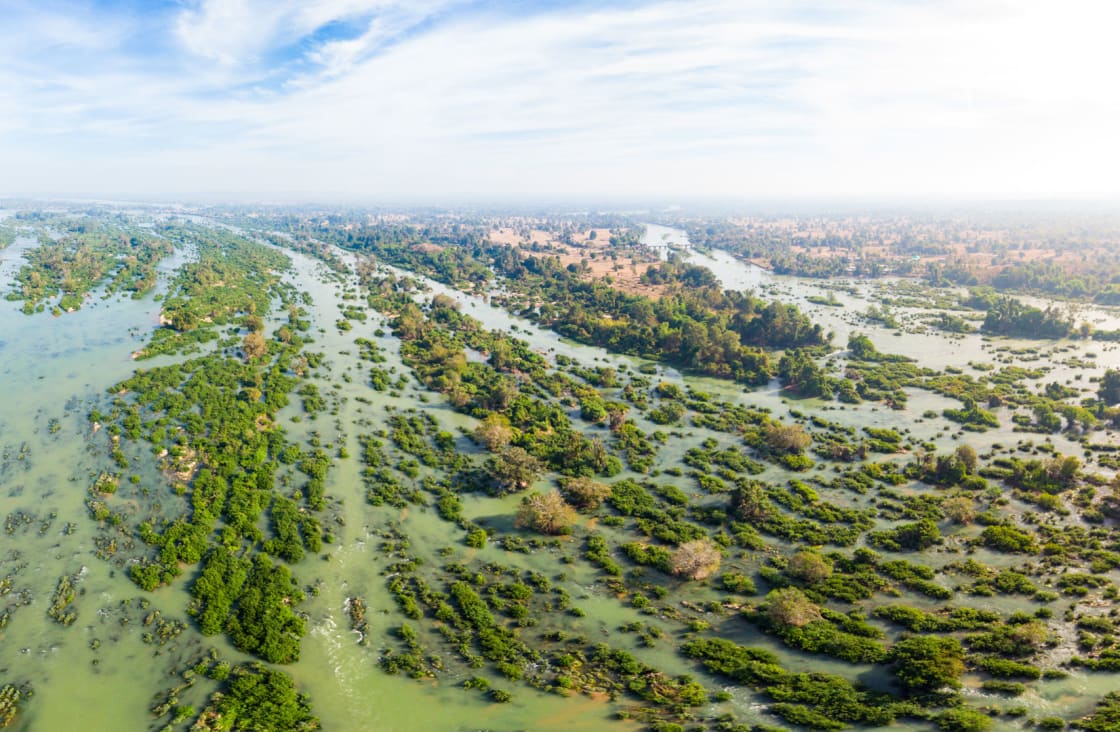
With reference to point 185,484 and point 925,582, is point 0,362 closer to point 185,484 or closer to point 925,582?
point 185,484

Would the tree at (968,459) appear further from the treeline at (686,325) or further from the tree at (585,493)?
the tree at (585,493)

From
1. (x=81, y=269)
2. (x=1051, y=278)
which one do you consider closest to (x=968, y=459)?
(x=1051, y=278)

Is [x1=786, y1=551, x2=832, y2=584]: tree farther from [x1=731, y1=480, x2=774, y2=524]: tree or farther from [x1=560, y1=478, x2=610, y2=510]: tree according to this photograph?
[x1=560, y1=478, x2=610, y2=510]: tree

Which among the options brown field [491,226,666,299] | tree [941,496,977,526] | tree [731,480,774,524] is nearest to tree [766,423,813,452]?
tree [731,480,774,524]

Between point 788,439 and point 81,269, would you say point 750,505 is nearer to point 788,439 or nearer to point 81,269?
point 788,439

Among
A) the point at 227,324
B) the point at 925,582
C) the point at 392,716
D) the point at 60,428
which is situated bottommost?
the point at 392,716

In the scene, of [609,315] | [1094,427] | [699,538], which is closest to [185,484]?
[699,538]
